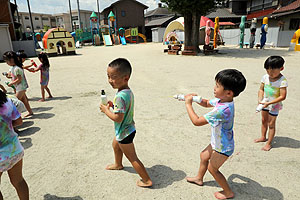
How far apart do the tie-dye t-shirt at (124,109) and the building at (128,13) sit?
4141cm

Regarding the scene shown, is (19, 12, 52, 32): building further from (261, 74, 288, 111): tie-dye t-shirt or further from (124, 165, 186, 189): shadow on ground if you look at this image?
(261, 74, 288, 111): tie-dye t-shirt

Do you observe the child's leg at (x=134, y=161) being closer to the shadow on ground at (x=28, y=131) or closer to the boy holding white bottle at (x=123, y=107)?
the boy holding white bottle at (x=123, y=107)

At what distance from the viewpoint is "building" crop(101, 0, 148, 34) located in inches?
1597

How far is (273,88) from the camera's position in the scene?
3.08 m

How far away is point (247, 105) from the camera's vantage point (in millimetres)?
5156

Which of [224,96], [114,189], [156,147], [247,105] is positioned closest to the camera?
[224,96]

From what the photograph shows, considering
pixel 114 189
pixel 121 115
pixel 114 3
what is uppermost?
pixel 114 3

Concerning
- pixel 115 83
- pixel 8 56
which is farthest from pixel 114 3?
pixel 115 83

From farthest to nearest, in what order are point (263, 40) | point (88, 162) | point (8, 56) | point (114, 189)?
point (263, 40), point (8, 56), point (88, 162), point (114, 189)

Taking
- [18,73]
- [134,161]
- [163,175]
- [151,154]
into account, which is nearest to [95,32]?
[18,73]

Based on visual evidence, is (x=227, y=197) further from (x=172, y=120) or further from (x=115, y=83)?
(x=172, y=120)

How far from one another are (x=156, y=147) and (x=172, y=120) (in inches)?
45.2

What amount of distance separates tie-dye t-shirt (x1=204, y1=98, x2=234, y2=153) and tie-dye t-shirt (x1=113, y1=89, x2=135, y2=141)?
2.65 feet

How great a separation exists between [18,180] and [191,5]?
15054 millimetres
